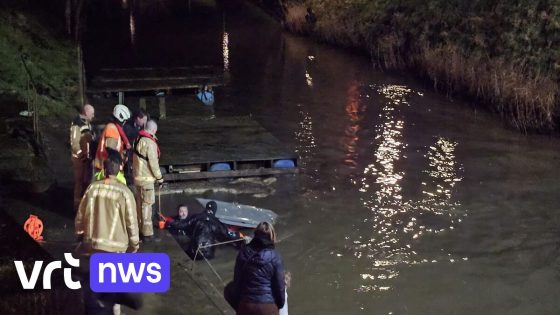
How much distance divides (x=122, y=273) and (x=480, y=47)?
712 inches

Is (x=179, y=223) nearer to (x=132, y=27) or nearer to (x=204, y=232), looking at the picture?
(x=204, y=232)

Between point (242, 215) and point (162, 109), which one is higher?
point (242, 215)

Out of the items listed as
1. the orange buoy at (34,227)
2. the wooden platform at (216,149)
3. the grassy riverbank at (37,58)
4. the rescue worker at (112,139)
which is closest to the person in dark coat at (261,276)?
the rescue worker at (112,139)

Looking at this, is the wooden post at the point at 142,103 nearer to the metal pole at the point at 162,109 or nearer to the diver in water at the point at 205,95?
the metal pole at the point at 162,109

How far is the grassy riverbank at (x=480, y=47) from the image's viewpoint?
19.1 metres

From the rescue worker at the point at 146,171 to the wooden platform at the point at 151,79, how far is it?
35.1 ft

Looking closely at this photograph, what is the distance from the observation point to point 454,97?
22156 mm

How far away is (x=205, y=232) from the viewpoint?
10.0m

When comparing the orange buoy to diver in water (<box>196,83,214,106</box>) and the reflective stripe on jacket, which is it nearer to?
the reflective stripe on jacket

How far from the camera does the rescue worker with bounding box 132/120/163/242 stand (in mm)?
9008

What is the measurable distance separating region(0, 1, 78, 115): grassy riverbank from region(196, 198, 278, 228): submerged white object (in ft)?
17.6

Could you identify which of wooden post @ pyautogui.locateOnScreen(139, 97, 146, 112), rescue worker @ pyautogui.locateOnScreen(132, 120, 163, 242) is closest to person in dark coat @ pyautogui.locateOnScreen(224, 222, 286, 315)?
rescue worker @ pyautogui.locateOnScreen(132, 120, 163, 242)

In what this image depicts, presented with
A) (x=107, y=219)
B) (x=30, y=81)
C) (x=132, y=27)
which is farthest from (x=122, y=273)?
(x=132, y=27)

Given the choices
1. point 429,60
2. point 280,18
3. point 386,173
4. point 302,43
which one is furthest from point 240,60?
point 386,173
